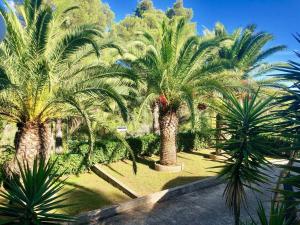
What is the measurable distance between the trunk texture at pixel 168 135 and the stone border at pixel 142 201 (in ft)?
7.05

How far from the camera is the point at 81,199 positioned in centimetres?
1024

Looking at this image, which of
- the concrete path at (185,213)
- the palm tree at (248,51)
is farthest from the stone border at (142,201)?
the palm tree at (248,51)

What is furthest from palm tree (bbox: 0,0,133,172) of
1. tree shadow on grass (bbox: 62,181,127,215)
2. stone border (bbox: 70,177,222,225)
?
stone border (bbox: 70,177,222,225)

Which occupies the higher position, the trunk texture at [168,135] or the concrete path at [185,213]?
the trunk texture at [168,135]

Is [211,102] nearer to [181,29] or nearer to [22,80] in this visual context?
[181,29]

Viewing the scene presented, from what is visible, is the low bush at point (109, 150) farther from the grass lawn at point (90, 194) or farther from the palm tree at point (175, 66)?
the palm tree at point (175, 66)

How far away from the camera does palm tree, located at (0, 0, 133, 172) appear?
8.34m

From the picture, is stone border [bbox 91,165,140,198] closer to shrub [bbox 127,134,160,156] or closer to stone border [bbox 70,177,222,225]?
stone border [bbox 70,177,222,225]

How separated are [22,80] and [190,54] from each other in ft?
23.2

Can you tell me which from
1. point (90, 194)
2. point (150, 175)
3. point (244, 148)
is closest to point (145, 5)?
point (150, 175)

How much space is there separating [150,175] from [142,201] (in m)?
3.21

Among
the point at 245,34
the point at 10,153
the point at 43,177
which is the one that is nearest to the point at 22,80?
the point at 10,153

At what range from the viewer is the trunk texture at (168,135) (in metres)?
13.9

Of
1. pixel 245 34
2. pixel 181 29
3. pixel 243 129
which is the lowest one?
pixel 243 129
